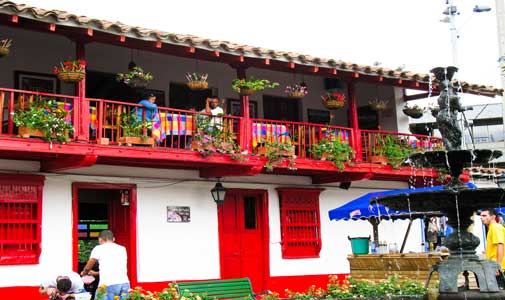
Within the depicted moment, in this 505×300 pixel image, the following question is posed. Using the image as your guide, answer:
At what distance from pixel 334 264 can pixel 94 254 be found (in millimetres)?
8797

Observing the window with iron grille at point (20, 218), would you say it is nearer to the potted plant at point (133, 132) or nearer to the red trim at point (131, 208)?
the red trim at point (131, 208)

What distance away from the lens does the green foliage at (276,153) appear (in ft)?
53.1

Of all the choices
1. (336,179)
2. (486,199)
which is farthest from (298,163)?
(486,199)

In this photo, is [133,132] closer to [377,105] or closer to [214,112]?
[214,112]

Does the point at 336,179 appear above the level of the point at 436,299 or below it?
above

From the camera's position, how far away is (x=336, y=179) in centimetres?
1853

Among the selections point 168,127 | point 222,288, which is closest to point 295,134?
point 168,127

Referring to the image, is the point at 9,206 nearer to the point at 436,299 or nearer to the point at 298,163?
the point at 298,163

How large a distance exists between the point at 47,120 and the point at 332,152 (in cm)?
706

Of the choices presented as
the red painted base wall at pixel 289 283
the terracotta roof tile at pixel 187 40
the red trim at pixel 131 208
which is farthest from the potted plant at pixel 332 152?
the red trim at pixel 131 208

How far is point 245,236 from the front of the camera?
1762 cm

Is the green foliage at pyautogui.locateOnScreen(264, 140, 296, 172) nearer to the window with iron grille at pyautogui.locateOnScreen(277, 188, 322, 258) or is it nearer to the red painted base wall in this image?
the window with iron grille at pyautogui.locateOnScreen(277, 188, 322, 258)

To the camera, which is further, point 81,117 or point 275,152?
point 275,152

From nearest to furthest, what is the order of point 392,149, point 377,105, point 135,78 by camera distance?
point 135,78 → point 392,149 → point 377,105
